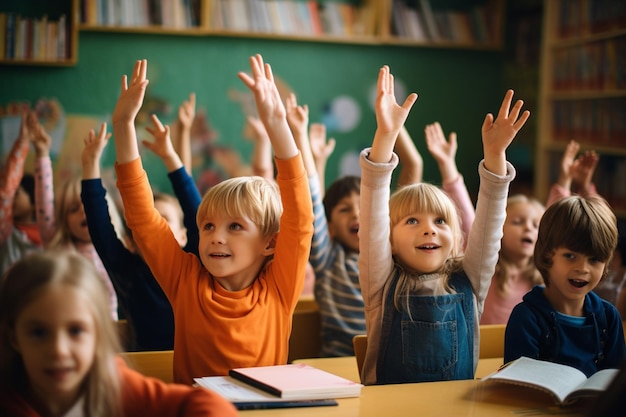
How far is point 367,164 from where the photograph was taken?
1884 mm

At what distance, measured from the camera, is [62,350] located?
49.9 inches

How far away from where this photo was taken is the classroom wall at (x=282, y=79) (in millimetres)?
5008

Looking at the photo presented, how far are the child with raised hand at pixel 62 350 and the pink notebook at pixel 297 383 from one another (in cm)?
24

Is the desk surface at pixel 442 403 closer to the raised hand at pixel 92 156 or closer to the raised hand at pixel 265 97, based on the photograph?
the raised hand at pixel 265 97

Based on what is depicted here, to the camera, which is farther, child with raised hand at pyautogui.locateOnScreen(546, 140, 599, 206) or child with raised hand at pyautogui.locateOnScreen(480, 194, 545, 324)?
child with raised hand at pyautogui.locateOnScreen(546, 140, 599, 206)

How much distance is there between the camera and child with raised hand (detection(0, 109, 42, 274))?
3.26 m

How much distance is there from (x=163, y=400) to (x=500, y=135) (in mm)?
1063

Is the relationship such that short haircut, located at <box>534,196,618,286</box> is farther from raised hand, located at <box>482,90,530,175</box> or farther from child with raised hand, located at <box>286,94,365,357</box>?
child with raised hand, located at <box>286,94,365,357</box>

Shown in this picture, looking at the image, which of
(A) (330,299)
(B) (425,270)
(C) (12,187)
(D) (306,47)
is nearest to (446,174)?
(A) (330,299)

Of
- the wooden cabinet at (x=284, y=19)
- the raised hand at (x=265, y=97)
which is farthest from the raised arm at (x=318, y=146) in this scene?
the wooden cabinet at (x=284, y=19)

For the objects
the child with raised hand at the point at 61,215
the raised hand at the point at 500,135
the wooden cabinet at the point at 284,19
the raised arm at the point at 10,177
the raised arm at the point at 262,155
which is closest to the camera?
the raised hand at the point at 500,135

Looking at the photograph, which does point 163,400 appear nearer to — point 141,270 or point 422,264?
point 422,264

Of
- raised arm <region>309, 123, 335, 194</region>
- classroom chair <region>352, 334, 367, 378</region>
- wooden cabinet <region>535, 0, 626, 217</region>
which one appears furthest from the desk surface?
wooden cabinet <region>535, 0, 626, 217</region>

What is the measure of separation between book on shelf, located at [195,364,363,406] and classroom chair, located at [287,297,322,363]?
85 cm
